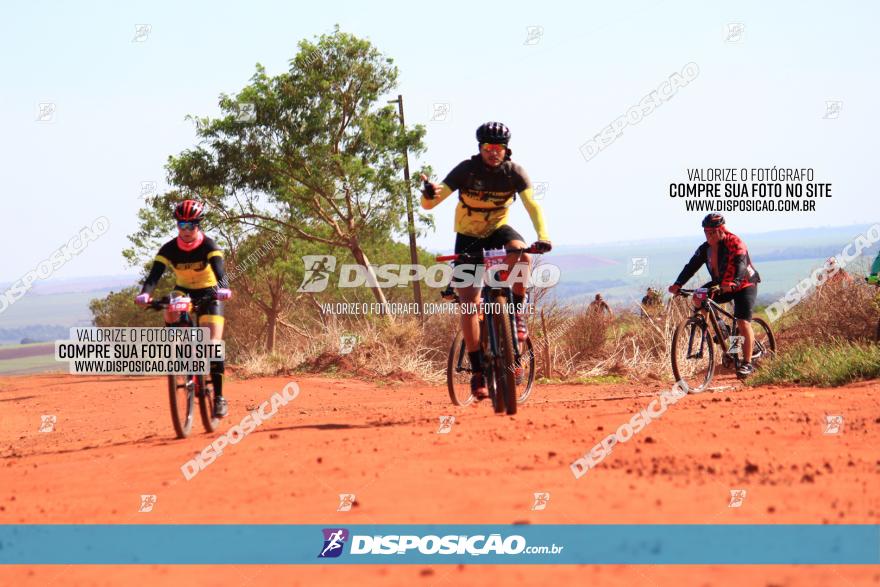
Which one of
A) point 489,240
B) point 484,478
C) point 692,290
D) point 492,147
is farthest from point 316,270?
point 484,478

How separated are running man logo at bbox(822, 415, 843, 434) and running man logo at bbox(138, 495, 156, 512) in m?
4.68

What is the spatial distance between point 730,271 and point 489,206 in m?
4.45

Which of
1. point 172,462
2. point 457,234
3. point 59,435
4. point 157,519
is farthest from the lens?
point 59,435

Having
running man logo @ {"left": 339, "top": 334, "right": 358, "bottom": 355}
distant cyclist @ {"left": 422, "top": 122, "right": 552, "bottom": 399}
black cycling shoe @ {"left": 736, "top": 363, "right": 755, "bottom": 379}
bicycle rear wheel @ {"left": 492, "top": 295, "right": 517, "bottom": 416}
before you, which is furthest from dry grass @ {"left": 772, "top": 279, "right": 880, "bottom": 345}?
running man logo @ {"left": 339, "top": 334, "right": 358, "bottom": 355}

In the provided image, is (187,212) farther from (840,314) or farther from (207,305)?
(840,314)

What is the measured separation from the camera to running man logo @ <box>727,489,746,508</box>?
511cm

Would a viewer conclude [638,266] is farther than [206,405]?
Yes

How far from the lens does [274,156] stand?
3162 centimetres

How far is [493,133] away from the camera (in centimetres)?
862

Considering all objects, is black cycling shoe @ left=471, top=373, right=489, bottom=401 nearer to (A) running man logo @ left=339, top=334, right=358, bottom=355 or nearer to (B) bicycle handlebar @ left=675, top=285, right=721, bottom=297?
(B) bicycle handlebar @ left=675, top=285, right=721, bottom=297

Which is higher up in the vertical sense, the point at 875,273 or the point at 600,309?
the point at 875,273

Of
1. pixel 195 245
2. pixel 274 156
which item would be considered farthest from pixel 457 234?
pixel 274 156
